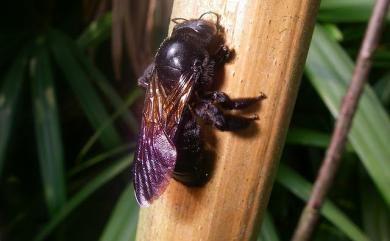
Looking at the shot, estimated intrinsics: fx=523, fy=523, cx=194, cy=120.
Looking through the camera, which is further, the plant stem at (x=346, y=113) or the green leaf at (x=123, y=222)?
the green leaf at (x=123, y=222)

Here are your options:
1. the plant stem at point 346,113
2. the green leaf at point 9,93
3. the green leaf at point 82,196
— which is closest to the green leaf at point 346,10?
the plant stem at point 346,113

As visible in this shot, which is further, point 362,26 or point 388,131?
point 362,26

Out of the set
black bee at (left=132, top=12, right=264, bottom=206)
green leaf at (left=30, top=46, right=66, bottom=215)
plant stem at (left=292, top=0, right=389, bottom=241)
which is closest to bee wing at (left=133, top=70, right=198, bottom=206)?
black bee at (left=132, top=12, right=264, bottom=206)

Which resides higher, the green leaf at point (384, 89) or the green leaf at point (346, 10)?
the green leaf at point (346, 10)

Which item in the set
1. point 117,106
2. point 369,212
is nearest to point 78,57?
point 117,106

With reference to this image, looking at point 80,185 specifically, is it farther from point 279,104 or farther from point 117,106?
point 279,104

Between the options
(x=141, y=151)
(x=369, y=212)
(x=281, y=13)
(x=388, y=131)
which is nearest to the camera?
(x=281, y=13)

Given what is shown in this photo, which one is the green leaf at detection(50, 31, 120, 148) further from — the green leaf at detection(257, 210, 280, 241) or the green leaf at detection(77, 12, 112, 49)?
the green leaf at detection(257, 210, 280, 241)

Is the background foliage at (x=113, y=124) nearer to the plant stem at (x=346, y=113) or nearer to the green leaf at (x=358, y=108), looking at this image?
the green leaf at (x=358, y=108)
